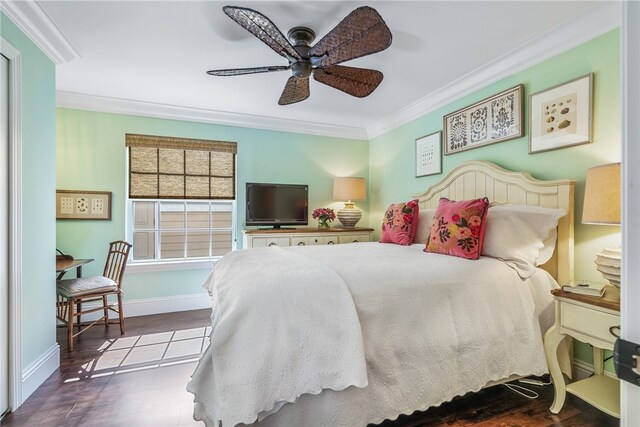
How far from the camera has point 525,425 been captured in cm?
165

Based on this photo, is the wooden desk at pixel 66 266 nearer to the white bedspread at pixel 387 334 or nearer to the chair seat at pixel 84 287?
the chair seat at pixel 84 287

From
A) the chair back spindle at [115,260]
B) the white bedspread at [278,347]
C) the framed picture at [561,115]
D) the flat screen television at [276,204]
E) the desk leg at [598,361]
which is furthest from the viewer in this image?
the flat screen television at [276,204]

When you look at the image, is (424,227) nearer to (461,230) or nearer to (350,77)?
(461,230)

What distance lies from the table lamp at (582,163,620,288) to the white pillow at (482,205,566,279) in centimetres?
35

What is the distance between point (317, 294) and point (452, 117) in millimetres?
2589

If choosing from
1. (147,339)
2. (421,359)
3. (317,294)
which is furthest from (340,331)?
(147,339)

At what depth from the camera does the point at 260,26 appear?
5.70ft

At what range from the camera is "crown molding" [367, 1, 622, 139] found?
1.96 m

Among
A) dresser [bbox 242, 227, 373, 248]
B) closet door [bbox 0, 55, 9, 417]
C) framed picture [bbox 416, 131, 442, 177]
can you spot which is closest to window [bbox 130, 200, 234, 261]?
dresser [bbox 242, 227, 373, 248]

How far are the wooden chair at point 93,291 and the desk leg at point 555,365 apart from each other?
11.1 ft

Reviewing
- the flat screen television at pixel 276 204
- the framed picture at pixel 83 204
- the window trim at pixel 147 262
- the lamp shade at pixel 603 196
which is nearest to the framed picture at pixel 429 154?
the flat screen television at pixel 276 204

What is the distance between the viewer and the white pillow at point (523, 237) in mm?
1987

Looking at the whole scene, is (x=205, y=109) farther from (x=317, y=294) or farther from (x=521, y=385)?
(x=521, y=385)

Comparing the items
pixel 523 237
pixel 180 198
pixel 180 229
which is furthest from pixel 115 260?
pixel 523 237
